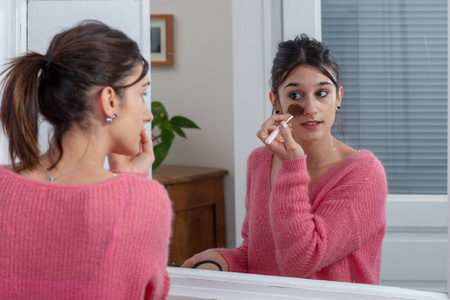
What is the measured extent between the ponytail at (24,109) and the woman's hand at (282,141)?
339 mm

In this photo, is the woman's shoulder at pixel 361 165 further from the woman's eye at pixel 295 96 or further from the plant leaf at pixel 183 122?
the plant leaf at pixel 183 122

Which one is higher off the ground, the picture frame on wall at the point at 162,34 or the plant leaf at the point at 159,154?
the picture frame on wall at the point at 162,34

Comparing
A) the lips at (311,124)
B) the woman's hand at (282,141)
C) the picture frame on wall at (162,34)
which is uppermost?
the picture frame on wall at (162,34)

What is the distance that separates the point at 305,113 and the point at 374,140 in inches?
4.3

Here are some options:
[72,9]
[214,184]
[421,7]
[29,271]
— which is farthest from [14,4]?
[421,7]

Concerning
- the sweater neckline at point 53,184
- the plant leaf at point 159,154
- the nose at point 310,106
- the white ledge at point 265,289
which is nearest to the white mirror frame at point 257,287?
the white ledge at point 265,289

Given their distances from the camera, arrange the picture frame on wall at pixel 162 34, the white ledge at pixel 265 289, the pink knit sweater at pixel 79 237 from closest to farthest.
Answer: the pink knit sweater at pixel 79 237
the white ledge at pixel 265 289
the picture frame on wall at pixel 162 34

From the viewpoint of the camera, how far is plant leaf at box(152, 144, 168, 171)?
41.3 inches

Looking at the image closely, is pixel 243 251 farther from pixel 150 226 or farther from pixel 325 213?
pixel 150 226

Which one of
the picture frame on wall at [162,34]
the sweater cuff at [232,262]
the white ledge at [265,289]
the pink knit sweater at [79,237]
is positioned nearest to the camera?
the pink knit sweater at [79,237]

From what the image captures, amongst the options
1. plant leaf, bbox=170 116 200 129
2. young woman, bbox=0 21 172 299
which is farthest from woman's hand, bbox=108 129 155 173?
plant leaf, bbox=170 116 200 129

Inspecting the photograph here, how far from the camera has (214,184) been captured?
95 cm

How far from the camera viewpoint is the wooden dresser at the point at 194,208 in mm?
935

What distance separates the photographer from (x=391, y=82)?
0.80 metres
